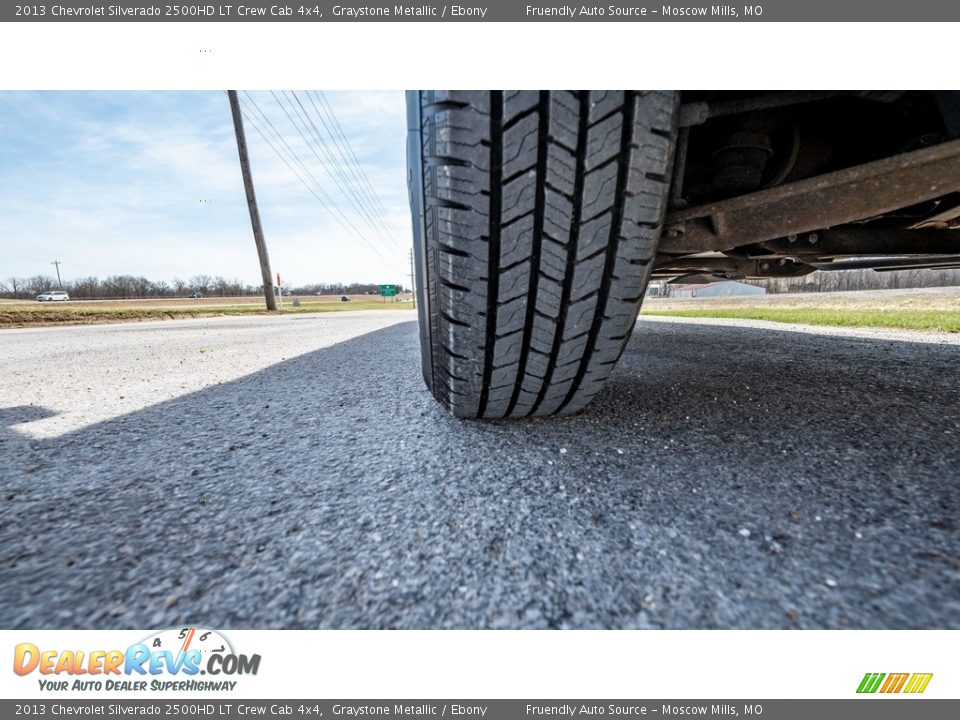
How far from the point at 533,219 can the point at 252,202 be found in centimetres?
1674

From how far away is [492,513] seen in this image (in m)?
0.67

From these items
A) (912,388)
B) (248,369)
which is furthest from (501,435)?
(248,369)

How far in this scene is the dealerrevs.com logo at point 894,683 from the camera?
1.41 feet

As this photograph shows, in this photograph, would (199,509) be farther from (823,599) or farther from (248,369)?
(248,369)

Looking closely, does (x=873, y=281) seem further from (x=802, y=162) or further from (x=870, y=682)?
(x=870, y=682)

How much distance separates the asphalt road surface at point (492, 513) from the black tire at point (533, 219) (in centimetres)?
26

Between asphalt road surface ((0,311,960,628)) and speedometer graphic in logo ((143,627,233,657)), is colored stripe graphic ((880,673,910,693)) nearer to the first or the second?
asphalt road surface ((0,311,960,628))

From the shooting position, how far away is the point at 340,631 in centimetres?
46

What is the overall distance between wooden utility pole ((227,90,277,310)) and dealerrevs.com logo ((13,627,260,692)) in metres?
15.3

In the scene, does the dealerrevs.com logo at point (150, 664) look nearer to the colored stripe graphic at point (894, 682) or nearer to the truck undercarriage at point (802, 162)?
the colored stripe graphic at point (894, 682)

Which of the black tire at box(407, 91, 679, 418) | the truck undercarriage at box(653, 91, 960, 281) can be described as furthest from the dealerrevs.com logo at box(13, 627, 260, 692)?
the truck undercarriage at box(653, 91, 960, 281)

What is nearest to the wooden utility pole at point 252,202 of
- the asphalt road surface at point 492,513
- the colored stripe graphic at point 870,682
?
the asphalt road surface at point 492,513

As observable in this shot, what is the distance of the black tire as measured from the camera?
689 mm

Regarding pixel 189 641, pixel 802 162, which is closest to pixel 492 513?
pixel 189 641
